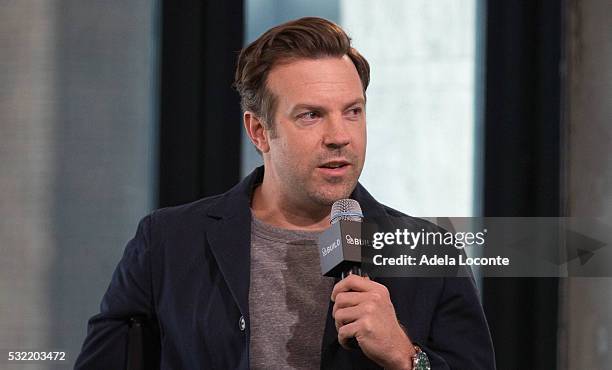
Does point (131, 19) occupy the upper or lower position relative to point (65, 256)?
upper

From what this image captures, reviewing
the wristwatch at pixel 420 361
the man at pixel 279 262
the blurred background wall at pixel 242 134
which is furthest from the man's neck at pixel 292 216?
the blurred background wall at pixel 242 134

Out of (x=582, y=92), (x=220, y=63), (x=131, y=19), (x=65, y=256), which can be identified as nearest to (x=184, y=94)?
(x=220, y=63)

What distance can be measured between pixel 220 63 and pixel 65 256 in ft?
2.53

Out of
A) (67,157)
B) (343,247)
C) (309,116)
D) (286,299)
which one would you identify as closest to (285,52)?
(309,116)

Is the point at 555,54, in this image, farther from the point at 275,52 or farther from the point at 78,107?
the point at 78,107

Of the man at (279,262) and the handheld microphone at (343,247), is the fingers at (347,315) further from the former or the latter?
the man at (279,262)

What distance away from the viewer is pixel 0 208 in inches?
114

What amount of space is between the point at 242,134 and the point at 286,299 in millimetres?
1073

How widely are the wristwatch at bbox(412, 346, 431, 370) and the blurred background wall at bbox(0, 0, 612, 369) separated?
1.13 metres

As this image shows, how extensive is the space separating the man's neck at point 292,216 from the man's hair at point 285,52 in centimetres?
15

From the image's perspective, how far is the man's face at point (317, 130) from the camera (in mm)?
1739

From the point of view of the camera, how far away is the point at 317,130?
1.77 metres

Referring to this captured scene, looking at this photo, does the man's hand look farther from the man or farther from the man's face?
the man's face

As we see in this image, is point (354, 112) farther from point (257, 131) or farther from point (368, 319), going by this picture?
point (368, 319)
